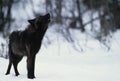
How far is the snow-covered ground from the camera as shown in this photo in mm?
10125

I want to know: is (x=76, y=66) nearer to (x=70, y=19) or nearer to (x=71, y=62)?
(x=71, y=62)

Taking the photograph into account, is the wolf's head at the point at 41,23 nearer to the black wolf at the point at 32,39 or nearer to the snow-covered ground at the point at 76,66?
the black wolf at the point at 32,39

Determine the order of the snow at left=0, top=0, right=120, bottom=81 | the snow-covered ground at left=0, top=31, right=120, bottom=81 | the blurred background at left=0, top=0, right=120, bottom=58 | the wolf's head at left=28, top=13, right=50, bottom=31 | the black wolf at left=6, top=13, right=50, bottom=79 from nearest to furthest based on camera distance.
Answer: the wolf's head at left=28, top=13, right=50, bottom=31, the black wolf at left=6, top=13, right=50, bottom=79, the snow-covered ground at left=0, top=31, right=120, bottom=81, the snow at left=0, top=0, right=120, bottom=81, the blurred background at left=0, top=0, right=120, bottom=58

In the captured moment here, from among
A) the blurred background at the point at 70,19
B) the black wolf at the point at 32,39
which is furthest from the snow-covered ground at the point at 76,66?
the blurred background at the point at 70,19

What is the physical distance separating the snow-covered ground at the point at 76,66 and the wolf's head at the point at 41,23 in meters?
1.14

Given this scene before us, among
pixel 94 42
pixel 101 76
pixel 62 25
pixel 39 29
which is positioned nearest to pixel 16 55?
pixel 39 29

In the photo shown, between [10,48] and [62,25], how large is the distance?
14.5 metres

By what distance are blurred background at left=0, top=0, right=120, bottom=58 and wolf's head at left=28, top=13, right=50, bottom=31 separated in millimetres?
11155

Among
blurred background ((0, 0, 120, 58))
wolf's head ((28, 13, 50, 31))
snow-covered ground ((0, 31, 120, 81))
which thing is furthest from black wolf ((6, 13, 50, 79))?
blurred background ((0, 0, 120, 58))

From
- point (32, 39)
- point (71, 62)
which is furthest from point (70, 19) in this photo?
point (32, 39)

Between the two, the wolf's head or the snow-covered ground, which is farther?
the snow-covered ground

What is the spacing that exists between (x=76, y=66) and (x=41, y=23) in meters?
3.83

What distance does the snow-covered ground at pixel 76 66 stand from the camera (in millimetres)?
10125

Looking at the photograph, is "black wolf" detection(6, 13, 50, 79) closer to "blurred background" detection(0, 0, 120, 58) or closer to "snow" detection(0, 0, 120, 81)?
"snow" detection(0, 0, 120, 81)
